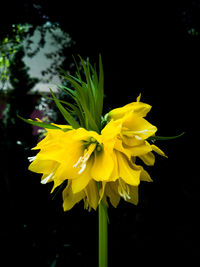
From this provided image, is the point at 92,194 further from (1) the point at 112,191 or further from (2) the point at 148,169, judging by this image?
(2) the point at 148,169

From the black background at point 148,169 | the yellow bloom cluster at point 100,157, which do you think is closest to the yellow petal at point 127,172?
the yellow bloom cluster at point 100,157

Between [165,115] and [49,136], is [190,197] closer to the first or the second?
[165,115]

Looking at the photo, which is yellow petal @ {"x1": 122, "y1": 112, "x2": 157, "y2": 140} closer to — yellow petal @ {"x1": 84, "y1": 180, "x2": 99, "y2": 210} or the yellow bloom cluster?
the yellow bloom cluster

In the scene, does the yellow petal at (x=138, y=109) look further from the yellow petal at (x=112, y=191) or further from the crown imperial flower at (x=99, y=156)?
the yellow petal at (x=112, y=191)

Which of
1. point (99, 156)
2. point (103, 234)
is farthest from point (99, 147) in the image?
point (103, 234)

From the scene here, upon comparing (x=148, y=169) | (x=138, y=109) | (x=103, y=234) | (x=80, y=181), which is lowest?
(x=148, y=169)

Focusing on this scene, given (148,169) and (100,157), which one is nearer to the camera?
(100,157)

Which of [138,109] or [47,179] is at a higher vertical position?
[138,109]
